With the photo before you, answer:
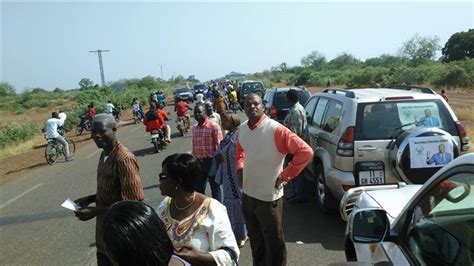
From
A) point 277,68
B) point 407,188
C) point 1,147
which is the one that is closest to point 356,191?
point 407,188

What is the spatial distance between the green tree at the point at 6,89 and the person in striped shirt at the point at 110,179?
123277mm

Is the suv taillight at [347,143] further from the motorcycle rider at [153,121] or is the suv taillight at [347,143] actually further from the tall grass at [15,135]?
the tall grass at [15,135]

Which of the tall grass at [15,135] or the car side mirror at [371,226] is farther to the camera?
the tall grass at [15,135]

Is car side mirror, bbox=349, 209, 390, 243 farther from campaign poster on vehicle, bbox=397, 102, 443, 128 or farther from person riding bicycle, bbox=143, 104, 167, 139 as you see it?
person riding bicycle, bbox=143, 104, 167, 139

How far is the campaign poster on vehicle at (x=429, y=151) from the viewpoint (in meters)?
4.57

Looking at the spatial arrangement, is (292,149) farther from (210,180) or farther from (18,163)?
(18,163)

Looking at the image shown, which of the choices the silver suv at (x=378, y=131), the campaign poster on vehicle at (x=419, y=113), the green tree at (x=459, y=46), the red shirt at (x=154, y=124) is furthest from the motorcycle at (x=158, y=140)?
the green tree at (x=459, y=46)

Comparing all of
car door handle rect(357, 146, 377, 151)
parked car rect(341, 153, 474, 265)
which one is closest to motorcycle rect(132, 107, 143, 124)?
car door handle rect(357, 146, 377, 151)

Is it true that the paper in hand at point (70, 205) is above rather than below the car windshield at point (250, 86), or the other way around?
above

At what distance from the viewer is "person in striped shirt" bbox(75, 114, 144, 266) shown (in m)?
3.24

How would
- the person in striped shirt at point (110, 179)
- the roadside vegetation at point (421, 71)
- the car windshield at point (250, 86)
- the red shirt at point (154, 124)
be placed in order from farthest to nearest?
the roadside vegetation at point (421, 71) → the car windshield at point (250, 86) → the red shirt at point (154, 124) → the person in striped shirt at point (110, 179)

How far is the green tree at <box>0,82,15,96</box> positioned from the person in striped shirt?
123 meters

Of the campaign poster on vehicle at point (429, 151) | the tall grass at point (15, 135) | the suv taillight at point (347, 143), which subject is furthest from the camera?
the tall grass at point (15, 135)

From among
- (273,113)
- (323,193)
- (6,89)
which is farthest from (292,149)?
(6,89)
